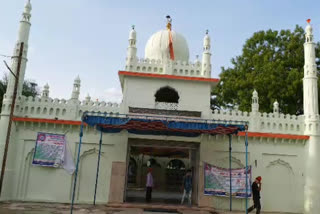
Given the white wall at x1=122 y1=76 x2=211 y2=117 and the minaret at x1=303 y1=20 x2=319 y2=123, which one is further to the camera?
the minaret at x1=303 y1=20 x2=319 y2=123

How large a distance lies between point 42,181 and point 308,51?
51.0 ft

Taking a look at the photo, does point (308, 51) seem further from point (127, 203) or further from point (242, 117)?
point (127, 203)

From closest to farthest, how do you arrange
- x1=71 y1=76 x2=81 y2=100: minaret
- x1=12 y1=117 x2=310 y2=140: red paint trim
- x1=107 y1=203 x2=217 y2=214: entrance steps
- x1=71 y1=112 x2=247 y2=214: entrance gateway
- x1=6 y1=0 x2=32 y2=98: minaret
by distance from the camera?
x1=71 y1=112 x2=247 y2=214: entrance gateway
x1=107 y1=203 x2=217 y2=214: entrance steps
x1=12 y1=117 x2=310 y2=140: red paint trim
x1=6 y1=0 x2=32 y2=98: minaret
x1=71 y1=76 x2=81 y2=100: minaret

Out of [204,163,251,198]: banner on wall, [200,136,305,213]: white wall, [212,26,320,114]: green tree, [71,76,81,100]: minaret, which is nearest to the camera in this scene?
[204,163,251,198]: banner on wall

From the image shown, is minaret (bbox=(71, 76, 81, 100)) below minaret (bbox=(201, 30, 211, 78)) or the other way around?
below

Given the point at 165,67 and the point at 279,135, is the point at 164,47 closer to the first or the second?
the point at 165,67

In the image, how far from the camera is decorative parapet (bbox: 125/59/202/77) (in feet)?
49.7

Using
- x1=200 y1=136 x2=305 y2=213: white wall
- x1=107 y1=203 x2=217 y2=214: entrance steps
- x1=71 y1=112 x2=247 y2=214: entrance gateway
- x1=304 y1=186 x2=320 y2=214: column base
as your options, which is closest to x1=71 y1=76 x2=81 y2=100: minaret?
x1=71 y1=112 x2=247 y2=214: entrance gateway

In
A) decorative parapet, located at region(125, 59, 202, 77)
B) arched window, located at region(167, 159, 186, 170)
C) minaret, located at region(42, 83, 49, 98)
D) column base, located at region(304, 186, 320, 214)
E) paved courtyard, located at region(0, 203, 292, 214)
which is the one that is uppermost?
decorative parapet, located at region(125, 59, 202, 77)

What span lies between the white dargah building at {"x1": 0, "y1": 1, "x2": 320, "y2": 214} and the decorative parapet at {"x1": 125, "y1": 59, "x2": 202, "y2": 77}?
2.1 inches

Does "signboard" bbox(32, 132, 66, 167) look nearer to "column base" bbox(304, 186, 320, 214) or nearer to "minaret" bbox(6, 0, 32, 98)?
"minaret" bbox(6, 0, 32, 98)

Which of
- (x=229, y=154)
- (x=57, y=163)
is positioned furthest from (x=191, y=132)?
(x=57, y=163)

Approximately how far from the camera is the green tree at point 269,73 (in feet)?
73.2

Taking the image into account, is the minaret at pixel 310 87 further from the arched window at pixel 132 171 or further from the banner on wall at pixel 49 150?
the arched window at pixel 132 171
